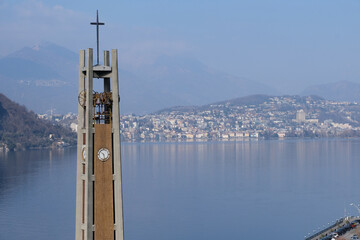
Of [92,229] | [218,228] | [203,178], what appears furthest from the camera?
[203,178]

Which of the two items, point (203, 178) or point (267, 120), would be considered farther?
point (267, 120)

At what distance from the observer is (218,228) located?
97.0 feet

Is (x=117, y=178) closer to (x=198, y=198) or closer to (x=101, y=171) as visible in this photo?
(x=101, y=171)

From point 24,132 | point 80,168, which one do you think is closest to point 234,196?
point 80,168

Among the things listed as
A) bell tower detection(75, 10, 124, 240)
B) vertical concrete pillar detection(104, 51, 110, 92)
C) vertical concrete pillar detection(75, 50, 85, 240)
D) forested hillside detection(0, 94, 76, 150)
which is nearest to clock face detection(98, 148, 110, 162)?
bell tower detection(75, 10, 124, 240)

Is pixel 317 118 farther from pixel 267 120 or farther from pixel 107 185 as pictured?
pixel 107 185

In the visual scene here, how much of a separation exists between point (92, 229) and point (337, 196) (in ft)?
112

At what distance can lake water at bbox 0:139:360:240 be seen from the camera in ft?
94.5

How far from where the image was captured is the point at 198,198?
39562 millimetres

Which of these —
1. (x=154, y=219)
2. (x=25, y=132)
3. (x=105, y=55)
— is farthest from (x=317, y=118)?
(x=105, y=55)

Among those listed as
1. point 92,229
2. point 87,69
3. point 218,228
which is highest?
point 87,69

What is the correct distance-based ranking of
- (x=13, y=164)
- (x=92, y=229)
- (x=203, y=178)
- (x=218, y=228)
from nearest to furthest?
(x=92, y=229) → (x=218, y=228) → (x=203, y=178) → (x=13, y=164)

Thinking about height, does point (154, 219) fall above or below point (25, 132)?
Answer: below

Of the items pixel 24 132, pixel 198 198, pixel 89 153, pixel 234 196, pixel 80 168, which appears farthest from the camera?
pixel 24 132
